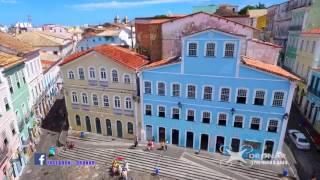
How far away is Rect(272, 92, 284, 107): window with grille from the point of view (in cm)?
2197

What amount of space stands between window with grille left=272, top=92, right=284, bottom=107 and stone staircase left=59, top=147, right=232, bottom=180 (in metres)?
8.38

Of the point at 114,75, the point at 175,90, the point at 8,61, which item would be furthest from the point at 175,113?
the point at 8,61

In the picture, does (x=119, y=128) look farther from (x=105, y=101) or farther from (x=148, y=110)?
(x=148, y=110)

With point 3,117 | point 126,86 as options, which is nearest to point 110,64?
point 126,86

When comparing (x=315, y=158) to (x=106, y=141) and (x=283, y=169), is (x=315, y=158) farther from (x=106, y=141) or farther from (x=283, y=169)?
(x=106, y=141)

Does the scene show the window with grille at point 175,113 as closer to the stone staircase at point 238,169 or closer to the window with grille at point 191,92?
the window with grille at point 191,92

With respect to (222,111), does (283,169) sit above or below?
below

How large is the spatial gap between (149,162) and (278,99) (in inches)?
567

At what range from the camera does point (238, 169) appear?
78.8 feet

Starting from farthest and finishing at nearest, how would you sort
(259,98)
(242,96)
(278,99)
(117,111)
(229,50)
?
(117,111), (242,96), (259,98), (278,99), (229,50)

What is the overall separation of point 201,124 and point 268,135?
6.66 m

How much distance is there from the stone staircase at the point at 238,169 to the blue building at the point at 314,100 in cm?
1153

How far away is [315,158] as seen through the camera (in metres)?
25.5

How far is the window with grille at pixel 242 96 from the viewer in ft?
75.5
